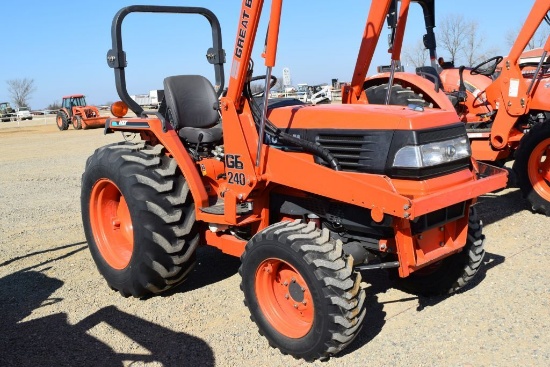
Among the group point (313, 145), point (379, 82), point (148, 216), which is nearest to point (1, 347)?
point (148, 216)

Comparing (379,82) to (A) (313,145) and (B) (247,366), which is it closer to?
(A) (313,145)

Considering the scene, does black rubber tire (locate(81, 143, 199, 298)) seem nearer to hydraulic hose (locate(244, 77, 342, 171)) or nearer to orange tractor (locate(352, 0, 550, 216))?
hydraulic hose (locate(244, 77, 342, 171))

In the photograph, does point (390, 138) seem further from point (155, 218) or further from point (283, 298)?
point (155, 218)

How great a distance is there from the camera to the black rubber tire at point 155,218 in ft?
13.3

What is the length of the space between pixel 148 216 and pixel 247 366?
1.31 metres

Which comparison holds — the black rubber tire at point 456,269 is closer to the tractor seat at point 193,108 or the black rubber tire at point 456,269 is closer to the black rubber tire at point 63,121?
the tractor seat at point 193,108

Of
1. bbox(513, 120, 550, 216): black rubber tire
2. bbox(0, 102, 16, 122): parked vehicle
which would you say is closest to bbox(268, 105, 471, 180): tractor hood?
bbox(513, 120, 550, 216): black rubber tire

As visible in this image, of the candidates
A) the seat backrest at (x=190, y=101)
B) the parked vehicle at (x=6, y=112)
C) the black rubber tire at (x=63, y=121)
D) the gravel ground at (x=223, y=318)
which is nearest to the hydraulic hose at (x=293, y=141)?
the seat backrest at (x=190, y=101)

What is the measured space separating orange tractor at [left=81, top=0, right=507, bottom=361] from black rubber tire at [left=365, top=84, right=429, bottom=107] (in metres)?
1.75

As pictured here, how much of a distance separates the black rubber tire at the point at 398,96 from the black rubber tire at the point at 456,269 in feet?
5.53

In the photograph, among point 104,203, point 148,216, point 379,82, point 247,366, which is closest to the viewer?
point 247,366

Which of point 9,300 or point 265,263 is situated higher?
point 265,263

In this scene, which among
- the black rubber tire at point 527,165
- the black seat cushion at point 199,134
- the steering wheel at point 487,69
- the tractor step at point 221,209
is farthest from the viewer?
the steering wheel at point 487,69

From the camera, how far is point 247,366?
3357 mm
